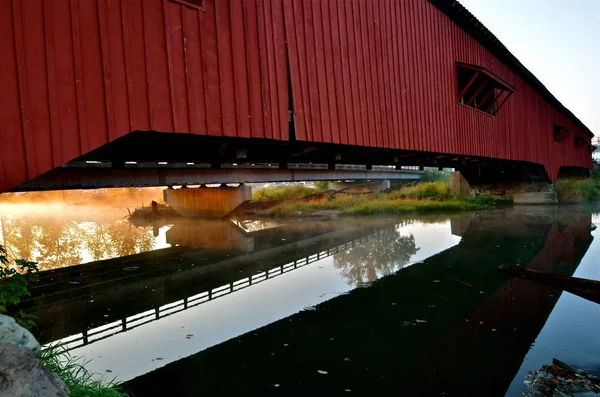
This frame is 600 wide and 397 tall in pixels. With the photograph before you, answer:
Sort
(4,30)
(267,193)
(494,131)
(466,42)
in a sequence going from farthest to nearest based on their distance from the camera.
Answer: (267,193), (494,131), (466,42), (4,30)

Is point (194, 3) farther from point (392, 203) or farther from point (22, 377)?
point (392, 203)

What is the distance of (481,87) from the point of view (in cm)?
1026

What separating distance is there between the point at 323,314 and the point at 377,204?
15293 millimetres

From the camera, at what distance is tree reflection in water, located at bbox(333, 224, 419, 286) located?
7.95 metres

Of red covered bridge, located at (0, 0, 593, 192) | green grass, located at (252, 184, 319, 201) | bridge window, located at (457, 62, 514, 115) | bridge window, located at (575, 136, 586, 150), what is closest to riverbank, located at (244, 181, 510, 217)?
green grass, located at (252, 184, 319, 201)

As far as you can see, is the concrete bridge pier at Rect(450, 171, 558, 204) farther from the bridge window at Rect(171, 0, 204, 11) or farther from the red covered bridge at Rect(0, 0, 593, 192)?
the bridge window at Rect(171, 0, 204, 11)

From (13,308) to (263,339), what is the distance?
4472mm

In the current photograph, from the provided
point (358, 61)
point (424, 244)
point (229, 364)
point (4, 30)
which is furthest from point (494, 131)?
point (4, 30)

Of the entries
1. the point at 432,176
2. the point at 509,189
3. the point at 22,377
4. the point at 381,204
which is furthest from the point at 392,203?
the point at 22,377

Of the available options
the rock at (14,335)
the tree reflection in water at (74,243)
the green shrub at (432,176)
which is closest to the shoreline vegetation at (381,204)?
the tree reflection in water at (74,243)

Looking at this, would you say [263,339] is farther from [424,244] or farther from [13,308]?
[424,244]

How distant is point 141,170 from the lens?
9.44 meters

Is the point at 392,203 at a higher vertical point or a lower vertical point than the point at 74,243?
Result: higher

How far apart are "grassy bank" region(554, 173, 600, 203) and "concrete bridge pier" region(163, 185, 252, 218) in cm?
1670
